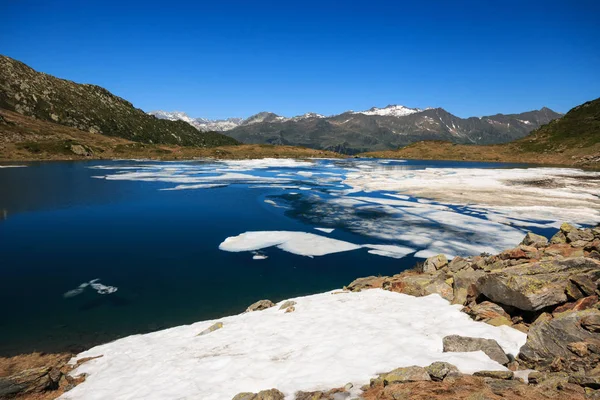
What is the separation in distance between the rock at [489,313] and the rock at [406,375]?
4352mm

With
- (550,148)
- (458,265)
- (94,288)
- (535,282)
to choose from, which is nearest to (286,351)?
(535,282)

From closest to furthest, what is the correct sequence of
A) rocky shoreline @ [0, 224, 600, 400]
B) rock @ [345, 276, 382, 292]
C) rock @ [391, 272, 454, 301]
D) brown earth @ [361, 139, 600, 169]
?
rocky shoreline @ [0, 224, 600, 400]
rock @ [391, 272, 454, 301]
rock @ [345, 276, 382, 292]
brown earth @ [361, 139, 600, 169]

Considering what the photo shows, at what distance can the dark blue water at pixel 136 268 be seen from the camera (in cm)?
1414

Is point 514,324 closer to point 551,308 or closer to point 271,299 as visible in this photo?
point 551,308

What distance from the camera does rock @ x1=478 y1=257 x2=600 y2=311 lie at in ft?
34.3

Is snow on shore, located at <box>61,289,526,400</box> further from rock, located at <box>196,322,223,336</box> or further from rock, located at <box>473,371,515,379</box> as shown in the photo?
rock, located at <box>473,371,515,379</box>

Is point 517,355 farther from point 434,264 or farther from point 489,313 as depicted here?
point 434,264

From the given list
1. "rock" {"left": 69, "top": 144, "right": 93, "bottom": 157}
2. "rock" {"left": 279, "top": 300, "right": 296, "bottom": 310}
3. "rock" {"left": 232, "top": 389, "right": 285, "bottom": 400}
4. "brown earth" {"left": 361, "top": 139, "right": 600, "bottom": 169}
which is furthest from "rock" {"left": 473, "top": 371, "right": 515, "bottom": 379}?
"brown earth" {"left": 361, "top": 139, "right": 600, "bottom": 169}

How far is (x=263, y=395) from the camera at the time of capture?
780 centimetres

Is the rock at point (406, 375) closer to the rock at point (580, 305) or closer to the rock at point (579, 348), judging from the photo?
the rock at point (579, 348)

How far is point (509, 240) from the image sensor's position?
25.1m

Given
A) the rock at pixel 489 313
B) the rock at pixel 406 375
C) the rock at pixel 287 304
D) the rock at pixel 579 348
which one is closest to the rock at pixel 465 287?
the rock at pixel 489 313

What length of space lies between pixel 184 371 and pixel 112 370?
2484mm

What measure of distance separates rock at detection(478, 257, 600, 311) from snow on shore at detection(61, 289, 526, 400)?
1.29 metres
